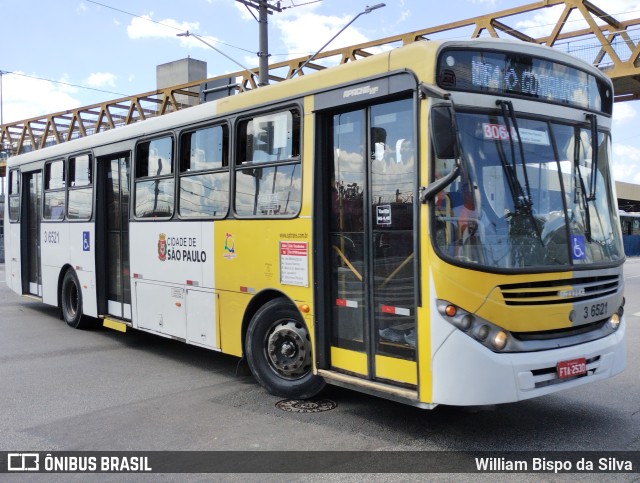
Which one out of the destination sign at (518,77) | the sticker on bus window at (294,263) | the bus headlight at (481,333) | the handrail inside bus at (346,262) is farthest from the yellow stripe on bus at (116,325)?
the destination sign at (518,77)

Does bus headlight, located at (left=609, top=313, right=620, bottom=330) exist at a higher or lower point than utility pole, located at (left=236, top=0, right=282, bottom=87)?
lower

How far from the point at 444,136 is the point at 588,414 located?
10.2 ft

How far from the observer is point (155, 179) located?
27.9 ft

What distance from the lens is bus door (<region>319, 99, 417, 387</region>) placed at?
525 centimetres

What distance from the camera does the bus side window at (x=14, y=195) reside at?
43.4 ft

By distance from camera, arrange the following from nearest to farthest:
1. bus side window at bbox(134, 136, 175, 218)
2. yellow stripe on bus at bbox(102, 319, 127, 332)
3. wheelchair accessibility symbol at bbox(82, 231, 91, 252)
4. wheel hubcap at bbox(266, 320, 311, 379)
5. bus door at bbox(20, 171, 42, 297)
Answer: wheel hubcap at bbox(266, 320, 311, 379)
bus side window at bbox(134, 136, 175, 218)
yellow stripe on bus at bbox(102, 319, 127, 332)
wheelchair accessibility symbol at bbox(82, 231, 91, 252)
bus door at bbox(20, 171, 42, 297)

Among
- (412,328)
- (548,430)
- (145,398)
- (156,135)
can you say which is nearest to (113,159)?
(156,135)

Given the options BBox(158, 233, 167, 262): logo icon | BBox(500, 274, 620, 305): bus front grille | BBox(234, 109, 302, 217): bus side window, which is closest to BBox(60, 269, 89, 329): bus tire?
BBox(158, 233, 167, 262): logo icon

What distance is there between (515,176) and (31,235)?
10695 mm

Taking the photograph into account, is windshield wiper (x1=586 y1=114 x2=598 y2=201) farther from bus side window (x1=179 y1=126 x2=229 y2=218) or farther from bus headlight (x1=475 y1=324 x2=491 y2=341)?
bus side window (x1=179 y1=126 x2=229 y2=218)

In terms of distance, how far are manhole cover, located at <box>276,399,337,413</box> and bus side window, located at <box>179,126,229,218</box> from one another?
7.13 ft

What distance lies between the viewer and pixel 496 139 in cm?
503

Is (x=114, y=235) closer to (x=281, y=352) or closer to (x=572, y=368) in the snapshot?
(x=281, y=352)

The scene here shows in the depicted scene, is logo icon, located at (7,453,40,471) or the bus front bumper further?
logo icon, located at (7,453,40,471)
